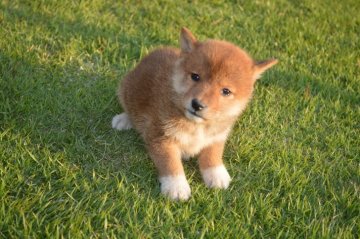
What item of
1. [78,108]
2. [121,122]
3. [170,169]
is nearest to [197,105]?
[170,169]

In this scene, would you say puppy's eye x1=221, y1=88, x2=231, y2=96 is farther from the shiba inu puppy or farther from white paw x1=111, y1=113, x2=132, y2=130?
white paw x1=111, y1=113, x2=132, y2=130

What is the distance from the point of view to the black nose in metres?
3.08

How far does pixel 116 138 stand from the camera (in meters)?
3.89

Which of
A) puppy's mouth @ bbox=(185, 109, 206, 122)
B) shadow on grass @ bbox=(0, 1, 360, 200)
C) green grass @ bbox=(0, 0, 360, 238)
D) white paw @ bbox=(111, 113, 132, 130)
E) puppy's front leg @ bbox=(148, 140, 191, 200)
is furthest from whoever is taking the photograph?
white paw @ bbox=(111, 113, 132, 130)

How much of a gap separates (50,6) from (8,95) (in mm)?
2114

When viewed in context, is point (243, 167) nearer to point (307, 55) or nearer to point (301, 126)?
point (301, 126)

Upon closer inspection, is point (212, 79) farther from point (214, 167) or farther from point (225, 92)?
point (214, 167)

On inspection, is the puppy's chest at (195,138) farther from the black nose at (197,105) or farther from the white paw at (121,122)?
the white paw at (121,122)

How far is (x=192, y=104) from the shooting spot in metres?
3.11

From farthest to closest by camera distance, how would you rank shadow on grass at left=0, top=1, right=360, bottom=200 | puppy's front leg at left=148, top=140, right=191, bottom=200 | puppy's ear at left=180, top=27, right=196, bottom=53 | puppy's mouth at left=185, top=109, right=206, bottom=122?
shadow on grass at left=0, top=1, right=360, bottom=200
puppy's ear at left=180, top=27, right=196, bottom=53
puppy's front leg at left=148, top=140, right=191, bottom=200
puppy's mouth at left=185, top=109, right=206, bottom=122

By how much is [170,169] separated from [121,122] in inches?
35.1

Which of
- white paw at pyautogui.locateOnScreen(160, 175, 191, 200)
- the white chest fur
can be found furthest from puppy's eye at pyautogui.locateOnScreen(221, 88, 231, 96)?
white paw at pyautogui.locateOnScreen(160, 175, 191, 200)

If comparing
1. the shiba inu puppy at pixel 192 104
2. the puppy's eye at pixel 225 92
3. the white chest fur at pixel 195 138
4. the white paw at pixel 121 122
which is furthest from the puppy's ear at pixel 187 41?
the white paw at pixel 121 122

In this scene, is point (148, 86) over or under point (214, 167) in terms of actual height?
over
